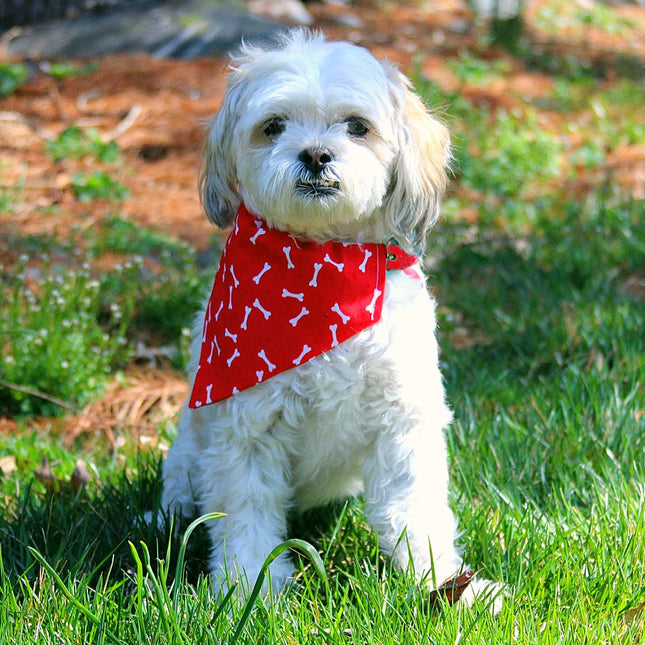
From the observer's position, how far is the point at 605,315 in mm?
4605

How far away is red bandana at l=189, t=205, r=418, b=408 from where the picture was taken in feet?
9.47

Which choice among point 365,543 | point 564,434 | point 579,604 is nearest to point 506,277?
point 564,434

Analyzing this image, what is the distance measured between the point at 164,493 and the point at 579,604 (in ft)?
5.21

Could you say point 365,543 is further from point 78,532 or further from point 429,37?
point 429,37

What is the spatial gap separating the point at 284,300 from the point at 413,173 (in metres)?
0.60

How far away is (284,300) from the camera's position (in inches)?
116

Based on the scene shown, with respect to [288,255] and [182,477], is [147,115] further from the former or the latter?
[288,255]

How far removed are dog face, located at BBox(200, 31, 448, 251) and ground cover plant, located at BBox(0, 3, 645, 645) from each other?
3.48 ft

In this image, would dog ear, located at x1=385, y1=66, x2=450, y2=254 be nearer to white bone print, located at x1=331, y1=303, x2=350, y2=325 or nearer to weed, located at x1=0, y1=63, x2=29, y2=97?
white bone print, located at x1=331, y1=303, x2=350, y2=325

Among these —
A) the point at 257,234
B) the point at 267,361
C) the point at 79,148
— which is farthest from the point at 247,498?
the point at 79,148

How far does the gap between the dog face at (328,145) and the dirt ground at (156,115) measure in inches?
109

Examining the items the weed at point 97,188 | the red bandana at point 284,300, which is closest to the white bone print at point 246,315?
the red bandana at point 284,300

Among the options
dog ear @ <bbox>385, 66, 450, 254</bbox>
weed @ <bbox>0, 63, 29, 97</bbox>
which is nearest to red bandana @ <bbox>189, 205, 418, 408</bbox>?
dog ear @ <bbox>385, 66, 450, 254</bbox>

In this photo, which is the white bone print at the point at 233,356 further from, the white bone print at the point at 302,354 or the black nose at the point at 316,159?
the black nose at the point at 316,159
